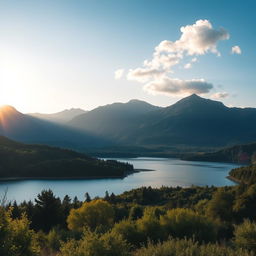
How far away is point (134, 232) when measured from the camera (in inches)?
1264

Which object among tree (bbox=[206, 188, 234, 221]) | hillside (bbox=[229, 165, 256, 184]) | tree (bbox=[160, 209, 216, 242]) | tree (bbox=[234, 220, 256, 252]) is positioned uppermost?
tree (bbox=[234, 220, 256, 252])

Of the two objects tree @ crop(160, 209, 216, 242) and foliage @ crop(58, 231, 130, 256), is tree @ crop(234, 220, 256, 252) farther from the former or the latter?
foliage @ crop(58, 231, 130, 256)

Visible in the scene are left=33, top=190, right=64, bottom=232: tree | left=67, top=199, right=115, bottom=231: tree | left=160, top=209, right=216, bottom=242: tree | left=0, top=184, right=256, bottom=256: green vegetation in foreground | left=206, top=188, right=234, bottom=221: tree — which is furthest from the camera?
left=206, top=188, right=234, bottom=221: tree

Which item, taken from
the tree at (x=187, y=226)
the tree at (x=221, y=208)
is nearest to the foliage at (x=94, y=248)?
the tree at (x=187, y=226)

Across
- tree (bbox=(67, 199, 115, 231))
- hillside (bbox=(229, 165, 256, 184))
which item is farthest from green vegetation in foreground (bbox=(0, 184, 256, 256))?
hillside (bbox=(229, 165, 256, 184))

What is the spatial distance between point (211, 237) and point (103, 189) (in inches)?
5148

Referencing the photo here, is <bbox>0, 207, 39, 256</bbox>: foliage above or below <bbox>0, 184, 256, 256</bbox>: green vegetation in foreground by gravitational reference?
above

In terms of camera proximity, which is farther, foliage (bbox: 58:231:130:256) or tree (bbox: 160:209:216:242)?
tree (bbox: 160:209:216:242)

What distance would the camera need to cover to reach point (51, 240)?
111 ft

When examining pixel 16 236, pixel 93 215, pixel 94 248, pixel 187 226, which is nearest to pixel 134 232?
pixel 187 226

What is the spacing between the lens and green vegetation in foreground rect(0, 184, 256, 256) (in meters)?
16.4

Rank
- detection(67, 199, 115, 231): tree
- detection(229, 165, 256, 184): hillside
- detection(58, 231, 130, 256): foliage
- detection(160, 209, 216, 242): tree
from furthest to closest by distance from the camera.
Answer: detection(229, 165, 256, 184): hillside
detection(67, 199, 115, 231): tree
detection(160, 209, 216, 242): tree
detection(58, 231, 130, 256): foliage

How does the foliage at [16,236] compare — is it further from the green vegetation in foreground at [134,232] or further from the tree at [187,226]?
the tree at [187,226]

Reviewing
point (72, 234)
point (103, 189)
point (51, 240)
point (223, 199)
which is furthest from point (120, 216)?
point (103, 189)
